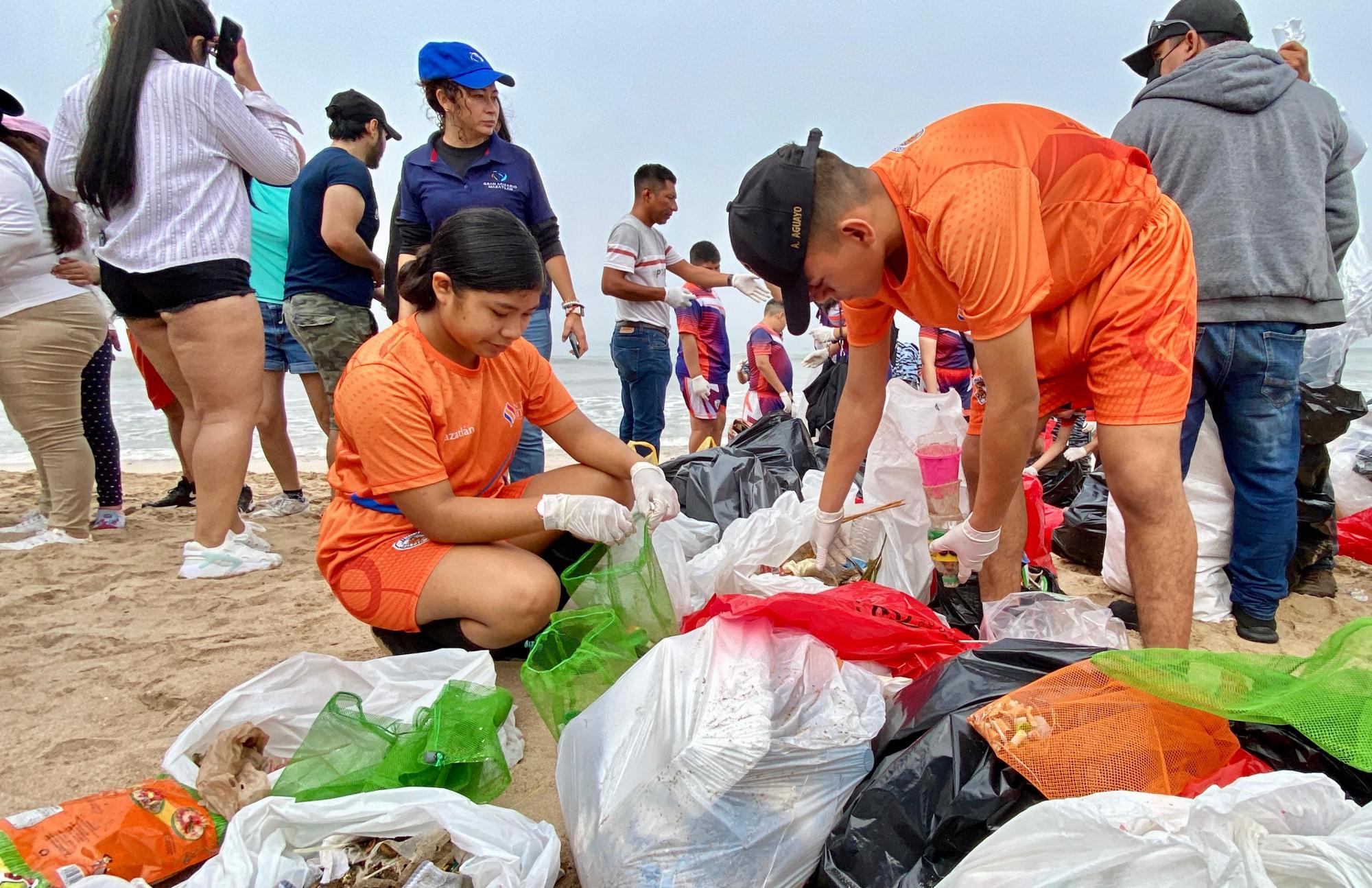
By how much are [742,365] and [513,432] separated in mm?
5110

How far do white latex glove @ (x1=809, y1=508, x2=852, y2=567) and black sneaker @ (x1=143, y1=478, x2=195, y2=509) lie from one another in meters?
3.63

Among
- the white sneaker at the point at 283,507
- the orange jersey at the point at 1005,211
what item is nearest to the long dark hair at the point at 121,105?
the white sneaker at the point at 283,507

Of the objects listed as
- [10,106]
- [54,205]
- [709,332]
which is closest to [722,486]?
[54,205]

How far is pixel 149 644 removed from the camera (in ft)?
7.61

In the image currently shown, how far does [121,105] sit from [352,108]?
110 centimetres

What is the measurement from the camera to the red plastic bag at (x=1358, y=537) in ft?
10.3

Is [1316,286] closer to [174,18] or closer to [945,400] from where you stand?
[945,400]

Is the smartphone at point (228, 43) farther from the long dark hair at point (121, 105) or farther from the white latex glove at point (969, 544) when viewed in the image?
the white latex glove at point (969, 544)

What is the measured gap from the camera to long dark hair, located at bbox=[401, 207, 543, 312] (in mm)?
1885

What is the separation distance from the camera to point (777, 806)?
49.8 inches

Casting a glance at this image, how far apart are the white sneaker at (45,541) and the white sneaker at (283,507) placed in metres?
0.74

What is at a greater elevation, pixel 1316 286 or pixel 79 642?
pixel 1316 286

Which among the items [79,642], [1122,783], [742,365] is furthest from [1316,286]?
[742,365]

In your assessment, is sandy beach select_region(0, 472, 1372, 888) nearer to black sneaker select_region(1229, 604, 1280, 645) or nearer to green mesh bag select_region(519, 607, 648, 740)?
black sneaker select_region(1229, 604, 1280, 645)
